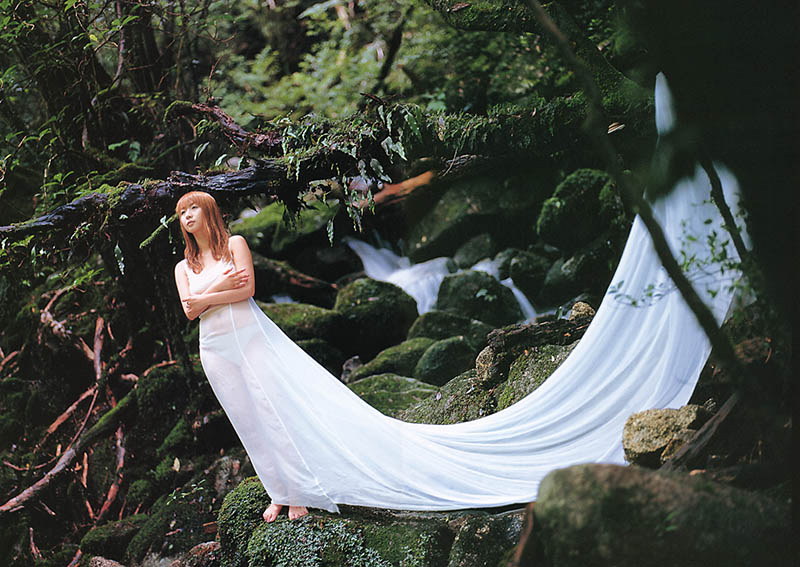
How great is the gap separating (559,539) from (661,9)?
7.12ft

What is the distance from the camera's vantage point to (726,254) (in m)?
3.13

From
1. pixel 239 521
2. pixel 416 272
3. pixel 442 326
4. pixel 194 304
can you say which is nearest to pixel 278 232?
pixel 416 272

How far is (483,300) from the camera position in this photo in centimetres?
837

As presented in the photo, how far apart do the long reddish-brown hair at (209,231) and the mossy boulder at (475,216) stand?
5.87 m

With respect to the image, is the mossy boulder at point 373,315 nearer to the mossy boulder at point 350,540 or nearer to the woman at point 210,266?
the woman at point 210,266

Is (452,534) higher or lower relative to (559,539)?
lower

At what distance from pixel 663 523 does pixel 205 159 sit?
21.4ft

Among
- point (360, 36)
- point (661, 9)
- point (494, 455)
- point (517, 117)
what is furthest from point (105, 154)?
point (360, 36)

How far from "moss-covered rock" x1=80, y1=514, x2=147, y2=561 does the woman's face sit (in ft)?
10.6

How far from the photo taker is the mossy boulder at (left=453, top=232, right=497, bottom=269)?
9.66 meters

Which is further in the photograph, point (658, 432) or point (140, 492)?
point (140, 492)

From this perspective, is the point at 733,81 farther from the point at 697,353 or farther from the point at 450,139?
the point at 450,139

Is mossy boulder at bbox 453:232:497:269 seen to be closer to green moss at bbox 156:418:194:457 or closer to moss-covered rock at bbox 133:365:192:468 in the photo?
moss-covered rock at bbox 133:365:192:468

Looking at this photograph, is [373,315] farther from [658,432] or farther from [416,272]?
[658,432]
